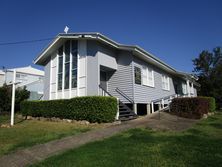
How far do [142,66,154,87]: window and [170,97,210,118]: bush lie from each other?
9.59 feet

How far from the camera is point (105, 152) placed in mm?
5574

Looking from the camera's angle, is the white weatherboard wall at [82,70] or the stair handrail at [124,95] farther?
the stair handrail at [124,95]

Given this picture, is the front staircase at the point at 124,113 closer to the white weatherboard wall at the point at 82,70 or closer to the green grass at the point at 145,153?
the white weatherboard wall at the point at 82,70

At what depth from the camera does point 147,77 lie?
16875 millimetres

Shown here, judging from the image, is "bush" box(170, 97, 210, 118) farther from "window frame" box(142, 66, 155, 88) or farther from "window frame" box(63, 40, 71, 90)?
"window frame" box(63, 40, 71, 90)

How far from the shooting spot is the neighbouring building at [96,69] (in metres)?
13.3

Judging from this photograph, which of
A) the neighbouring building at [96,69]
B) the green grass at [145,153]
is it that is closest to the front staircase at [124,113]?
the neighbouring building at [96,69]

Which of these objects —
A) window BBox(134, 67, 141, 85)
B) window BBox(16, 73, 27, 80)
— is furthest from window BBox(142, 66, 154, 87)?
window BBox(16, 73, 27, 80)

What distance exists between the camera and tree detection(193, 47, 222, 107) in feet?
98.8

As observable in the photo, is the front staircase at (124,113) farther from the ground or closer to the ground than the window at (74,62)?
closer to the ground

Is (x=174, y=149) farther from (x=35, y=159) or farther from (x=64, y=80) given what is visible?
(x=64, y=80)

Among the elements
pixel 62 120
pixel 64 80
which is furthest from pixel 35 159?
pixel 64 80

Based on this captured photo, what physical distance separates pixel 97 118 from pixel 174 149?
530 centimetres

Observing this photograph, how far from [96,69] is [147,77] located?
5.52 metres
